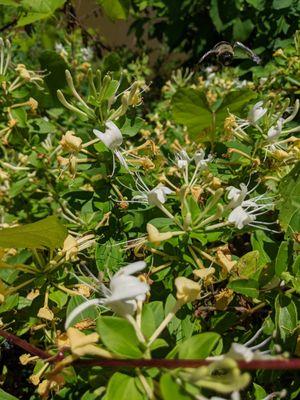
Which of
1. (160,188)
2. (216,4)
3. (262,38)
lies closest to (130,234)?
(160,188)

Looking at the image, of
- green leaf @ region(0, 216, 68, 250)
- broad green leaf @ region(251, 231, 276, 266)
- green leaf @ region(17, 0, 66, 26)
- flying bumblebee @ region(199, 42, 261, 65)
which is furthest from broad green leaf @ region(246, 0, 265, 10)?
green leaf @ region(0, 216, 68, 250)

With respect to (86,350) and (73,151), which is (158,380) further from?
(73,151)

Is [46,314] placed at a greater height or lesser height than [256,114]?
lesser

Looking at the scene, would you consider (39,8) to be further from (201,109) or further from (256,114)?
(256,114)

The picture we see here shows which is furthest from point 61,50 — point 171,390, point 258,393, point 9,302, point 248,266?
point 171,390

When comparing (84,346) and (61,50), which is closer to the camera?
(84,346)

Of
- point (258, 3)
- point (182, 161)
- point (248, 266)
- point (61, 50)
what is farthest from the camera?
point (61, 50)
